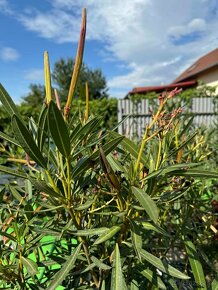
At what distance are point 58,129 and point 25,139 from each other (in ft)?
0.23

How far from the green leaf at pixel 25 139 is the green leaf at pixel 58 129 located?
48 millimetres

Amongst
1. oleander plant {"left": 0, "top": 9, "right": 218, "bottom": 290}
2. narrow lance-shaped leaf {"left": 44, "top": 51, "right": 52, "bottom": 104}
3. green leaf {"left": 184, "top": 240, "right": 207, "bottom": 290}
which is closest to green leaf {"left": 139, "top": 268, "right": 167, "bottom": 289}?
oleander plant {"left": 0, "top": 9, "right": 218, "bottom": 290}

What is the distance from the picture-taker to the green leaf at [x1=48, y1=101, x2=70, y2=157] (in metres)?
0.54

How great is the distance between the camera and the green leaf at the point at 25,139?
0.57 meters

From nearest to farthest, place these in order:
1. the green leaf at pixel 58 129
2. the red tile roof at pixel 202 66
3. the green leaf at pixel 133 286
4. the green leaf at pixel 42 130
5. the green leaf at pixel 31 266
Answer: the green leaf at pixel 58 129, the green leaf at pixel 42 130, the green leaf at pixel 31 266, the green leaf at pixel 133 286, the red tile roof at pixel 202 66

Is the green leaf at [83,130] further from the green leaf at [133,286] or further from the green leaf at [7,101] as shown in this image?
the green leaf at [133,286]

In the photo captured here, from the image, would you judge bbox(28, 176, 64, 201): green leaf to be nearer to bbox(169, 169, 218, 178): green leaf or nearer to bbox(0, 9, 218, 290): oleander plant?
bbox(0, 9, 218, 290): oleander plant

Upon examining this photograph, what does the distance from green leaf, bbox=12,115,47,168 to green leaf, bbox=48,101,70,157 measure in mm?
48

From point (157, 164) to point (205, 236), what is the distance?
0.83 metres

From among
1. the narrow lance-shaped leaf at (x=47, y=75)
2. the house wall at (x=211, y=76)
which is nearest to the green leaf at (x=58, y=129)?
the narrow lance-shaped leaf at (x=47, y=75)

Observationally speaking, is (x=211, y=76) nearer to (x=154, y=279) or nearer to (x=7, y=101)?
(x=154, y=279)

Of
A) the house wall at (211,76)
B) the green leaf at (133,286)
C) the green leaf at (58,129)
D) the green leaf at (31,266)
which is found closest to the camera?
the green leaf at (58,129)

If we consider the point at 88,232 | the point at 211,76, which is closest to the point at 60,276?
the point at 88,232

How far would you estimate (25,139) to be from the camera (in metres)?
0.59
